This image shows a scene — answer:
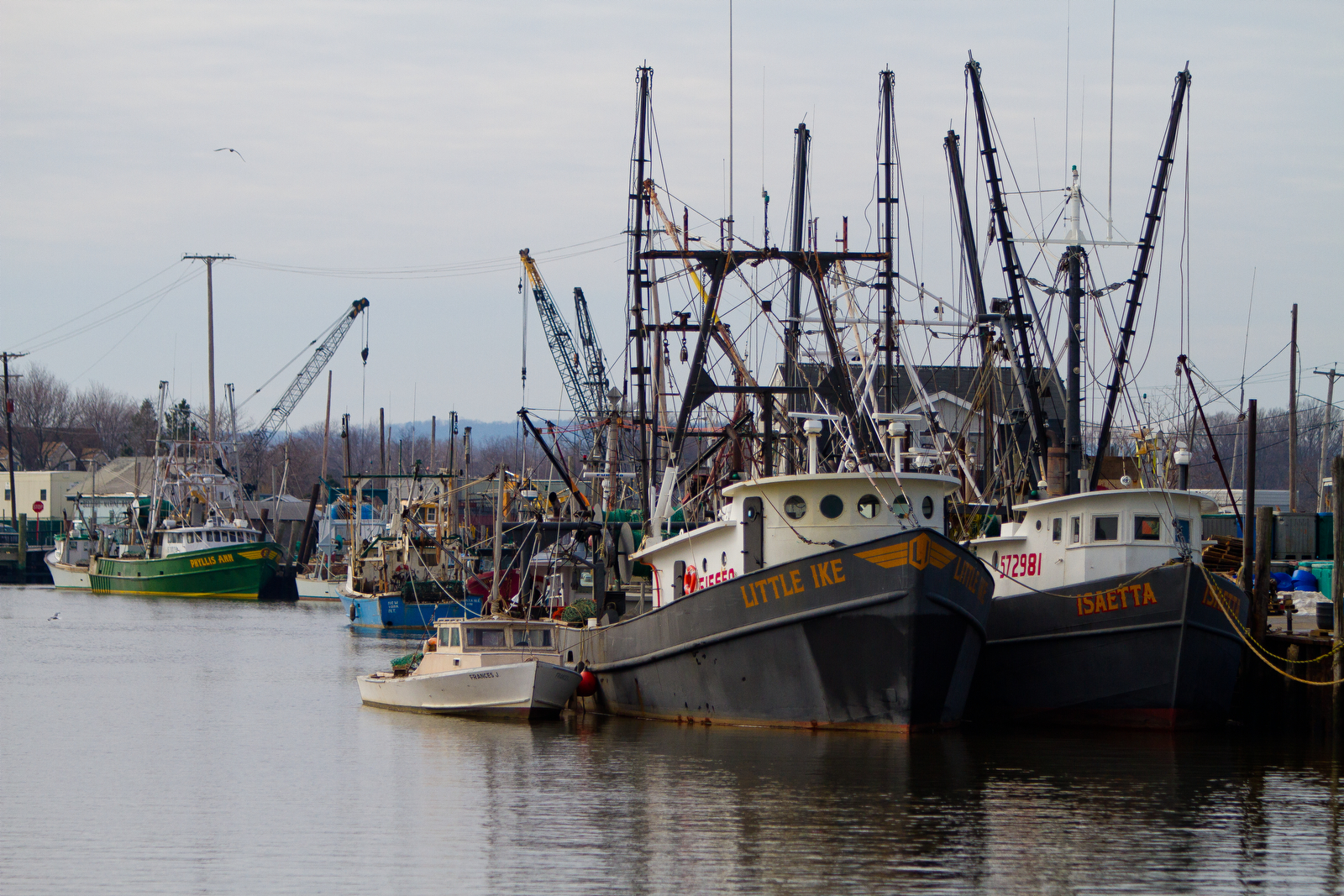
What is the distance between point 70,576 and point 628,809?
8173 centimetres

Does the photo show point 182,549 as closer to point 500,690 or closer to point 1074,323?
point 500,690

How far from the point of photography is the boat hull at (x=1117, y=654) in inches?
950

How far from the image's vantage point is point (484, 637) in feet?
94.3

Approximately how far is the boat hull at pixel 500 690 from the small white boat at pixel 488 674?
15 millimetres

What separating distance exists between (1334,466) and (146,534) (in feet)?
257

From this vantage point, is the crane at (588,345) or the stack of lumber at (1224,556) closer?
the stack of lumber at (1224,556)

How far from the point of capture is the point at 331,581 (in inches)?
3088

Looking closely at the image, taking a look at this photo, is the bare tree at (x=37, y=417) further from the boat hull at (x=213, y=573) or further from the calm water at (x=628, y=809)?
the calm water at (x=628, y=809)

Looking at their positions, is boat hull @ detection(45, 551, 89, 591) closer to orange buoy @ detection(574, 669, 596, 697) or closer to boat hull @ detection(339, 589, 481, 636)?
boat hull @ detection(339, 589, 481, 636)

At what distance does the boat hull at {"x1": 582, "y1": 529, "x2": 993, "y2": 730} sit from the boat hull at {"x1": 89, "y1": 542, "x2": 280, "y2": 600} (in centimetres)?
6120

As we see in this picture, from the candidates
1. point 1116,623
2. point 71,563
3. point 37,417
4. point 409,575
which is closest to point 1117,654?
point 1116,623

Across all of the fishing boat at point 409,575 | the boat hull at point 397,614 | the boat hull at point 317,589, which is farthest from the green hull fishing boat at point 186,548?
the boat hull at point 397,614

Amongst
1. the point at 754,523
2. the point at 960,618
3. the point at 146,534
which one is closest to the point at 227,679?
the point at 754,523

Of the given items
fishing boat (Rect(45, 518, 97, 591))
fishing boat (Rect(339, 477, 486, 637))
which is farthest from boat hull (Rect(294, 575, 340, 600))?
fishing boat (Rect(45, 518, 97, 591))
